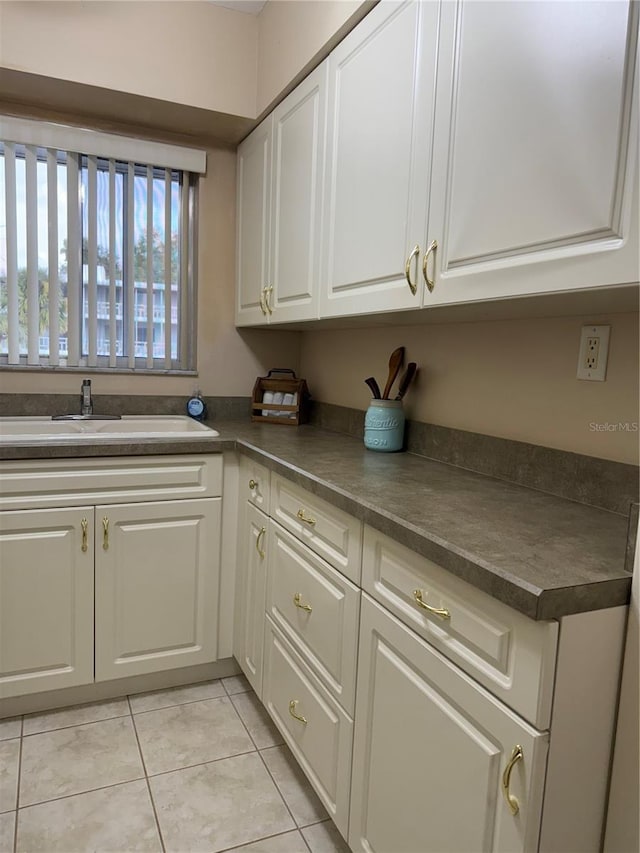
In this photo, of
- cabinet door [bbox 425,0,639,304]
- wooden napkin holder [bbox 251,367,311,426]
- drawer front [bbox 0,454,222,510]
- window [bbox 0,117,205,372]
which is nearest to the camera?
cabinet door [bbox 425,0,639,304]

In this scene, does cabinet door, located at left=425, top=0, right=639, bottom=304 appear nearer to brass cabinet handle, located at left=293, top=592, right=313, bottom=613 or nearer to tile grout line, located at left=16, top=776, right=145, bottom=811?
brass cabinet handle, located at left=293, top=592, right=313, bottom=613

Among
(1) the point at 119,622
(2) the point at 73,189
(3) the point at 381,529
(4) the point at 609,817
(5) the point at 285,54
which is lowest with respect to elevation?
(1) the point at 119,622

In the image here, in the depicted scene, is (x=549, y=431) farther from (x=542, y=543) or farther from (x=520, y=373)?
(x=542, y=543)

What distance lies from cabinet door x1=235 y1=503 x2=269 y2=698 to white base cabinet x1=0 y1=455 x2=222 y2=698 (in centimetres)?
11

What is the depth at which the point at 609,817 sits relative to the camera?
0.91 meters

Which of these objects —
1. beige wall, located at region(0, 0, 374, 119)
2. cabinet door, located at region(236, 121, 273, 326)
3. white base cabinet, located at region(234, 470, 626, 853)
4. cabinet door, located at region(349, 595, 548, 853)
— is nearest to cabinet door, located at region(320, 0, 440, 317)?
beige wall, located at region(0, 0, 374, 119)

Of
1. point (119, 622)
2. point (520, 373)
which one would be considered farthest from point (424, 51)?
point (119, 622)

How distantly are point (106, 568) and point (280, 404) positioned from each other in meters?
0.99

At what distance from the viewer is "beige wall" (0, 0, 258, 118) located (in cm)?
197

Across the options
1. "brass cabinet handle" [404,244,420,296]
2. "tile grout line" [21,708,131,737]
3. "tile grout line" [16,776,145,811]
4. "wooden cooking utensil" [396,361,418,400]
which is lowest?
"tile grout line" [21,708,131,737]

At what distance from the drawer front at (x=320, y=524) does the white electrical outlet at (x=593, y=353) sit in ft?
2.07

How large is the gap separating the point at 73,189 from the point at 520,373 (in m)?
1.87

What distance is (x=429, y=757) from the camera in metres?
1.07

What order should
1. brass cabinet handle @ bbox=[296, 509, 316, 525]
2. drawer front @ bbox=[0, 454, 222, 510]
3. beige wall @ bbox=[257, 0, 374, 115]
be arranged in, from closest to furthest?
brass cabinet handle @ bbox=[296, 509, 316, 525]
beige wall @ bbox=[257, 0, 374, 115]
drawer front @ bbox=[0, 454, 222, 510]
